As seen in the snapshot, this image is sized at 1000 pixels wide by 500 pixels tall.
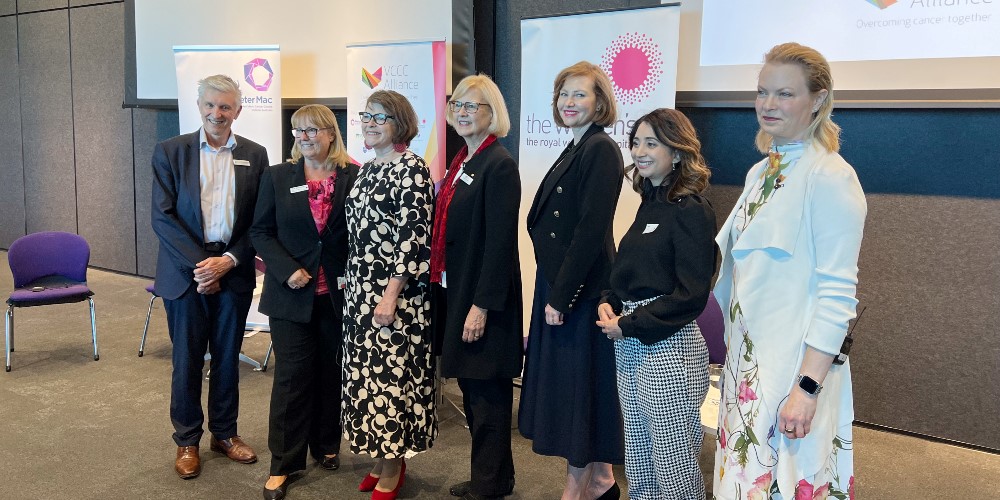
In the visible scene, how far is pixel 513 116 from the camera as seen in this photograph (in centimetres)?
501

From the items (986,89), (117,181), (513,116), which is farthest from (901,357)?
(117,181)

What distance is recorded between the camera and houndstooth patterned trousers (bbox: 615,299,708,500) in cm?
220

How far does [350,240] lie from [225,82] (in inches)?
36.8

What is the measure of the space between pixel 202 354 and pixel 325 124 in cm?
116

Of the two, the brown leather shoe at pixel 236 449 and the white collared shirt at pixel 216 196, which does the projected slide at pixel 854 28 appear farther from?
the brown leather shoe at pixel 236 449

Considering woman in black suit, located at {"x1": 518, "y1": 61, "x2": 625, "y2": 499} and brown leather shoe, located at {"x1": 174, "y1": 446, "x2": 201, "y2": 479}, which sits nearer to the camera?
woman in black suit, located at {"x1": 518, "y1": 61, "x2": 625, "y2": 499}

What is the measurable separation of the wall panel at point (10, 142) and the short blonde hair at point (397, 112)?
774 centimetres

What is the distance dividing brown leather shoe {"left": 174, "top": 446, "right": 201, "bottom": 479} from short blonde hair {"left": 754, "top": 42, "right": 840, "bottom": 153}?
8.93 ft

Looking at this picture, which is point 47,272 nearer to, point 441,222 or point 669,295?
point 441,222

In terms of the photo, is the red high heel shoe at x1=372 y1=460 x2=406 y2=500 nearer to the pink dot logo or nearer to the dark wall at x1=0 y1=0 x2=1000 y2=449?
the pink dot logo

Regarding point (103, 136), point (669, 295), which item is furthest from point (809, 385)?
point (103, 136)

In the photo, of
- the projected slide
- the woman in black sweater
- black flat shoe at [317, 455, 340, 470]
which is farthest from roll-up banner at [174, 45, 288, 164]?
the woman in black sweater

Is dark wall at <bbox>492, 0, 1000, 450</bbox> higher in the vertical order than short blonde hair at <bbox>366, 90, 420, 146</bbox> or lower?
lower

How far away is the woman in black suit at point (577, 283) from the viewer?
245cm
